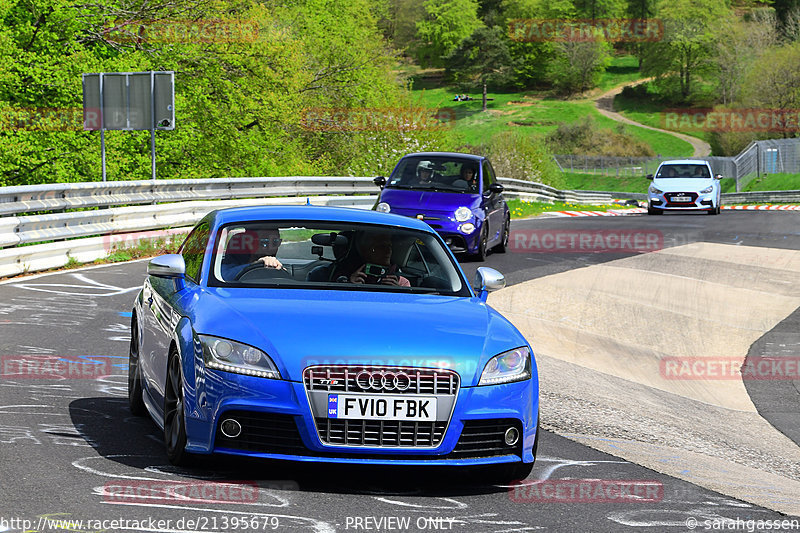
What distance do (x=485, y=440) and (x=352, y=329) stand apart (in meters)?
0.82

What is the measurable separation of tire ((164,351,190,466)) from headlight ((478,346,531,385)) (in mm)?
1414

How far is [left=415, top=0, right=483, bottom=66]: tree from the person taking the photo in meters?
185

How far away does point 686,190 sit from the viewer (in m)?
33.8

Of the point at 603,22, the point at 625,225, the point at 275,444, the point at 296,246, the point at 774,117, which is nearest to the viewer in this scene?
the point at 275,444

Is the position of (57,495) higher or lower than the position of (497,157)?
higher

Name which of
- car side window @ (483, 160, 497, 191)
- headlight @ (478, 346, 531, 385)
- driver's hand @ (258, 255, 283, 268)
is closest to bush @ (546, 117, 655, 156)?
car side window @ (483, 160, 497, 191)

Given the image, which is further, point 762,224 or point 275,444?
point 762,224

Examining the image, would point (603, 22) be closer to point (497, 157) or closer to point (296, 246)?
point (497, 157)

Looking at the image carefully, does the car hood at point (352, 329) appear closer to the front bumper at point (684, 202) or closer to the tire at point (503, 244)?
the tire at point (503, 244)

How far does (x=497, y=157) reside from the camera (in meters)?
53.0

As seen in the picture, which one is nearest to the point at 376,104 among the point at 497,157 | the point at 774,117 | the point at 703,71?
the point at 497,157

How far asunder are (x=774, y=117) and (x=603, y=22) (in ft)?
338

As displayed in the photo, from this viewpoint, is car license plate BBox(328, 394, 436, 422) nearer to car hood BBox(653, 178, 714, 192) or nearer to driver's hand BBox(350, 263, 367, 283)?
driver's hand BBox(350, 263, 367, 283)

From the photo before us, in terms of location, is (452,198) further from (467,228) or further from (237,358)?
(237,358)
